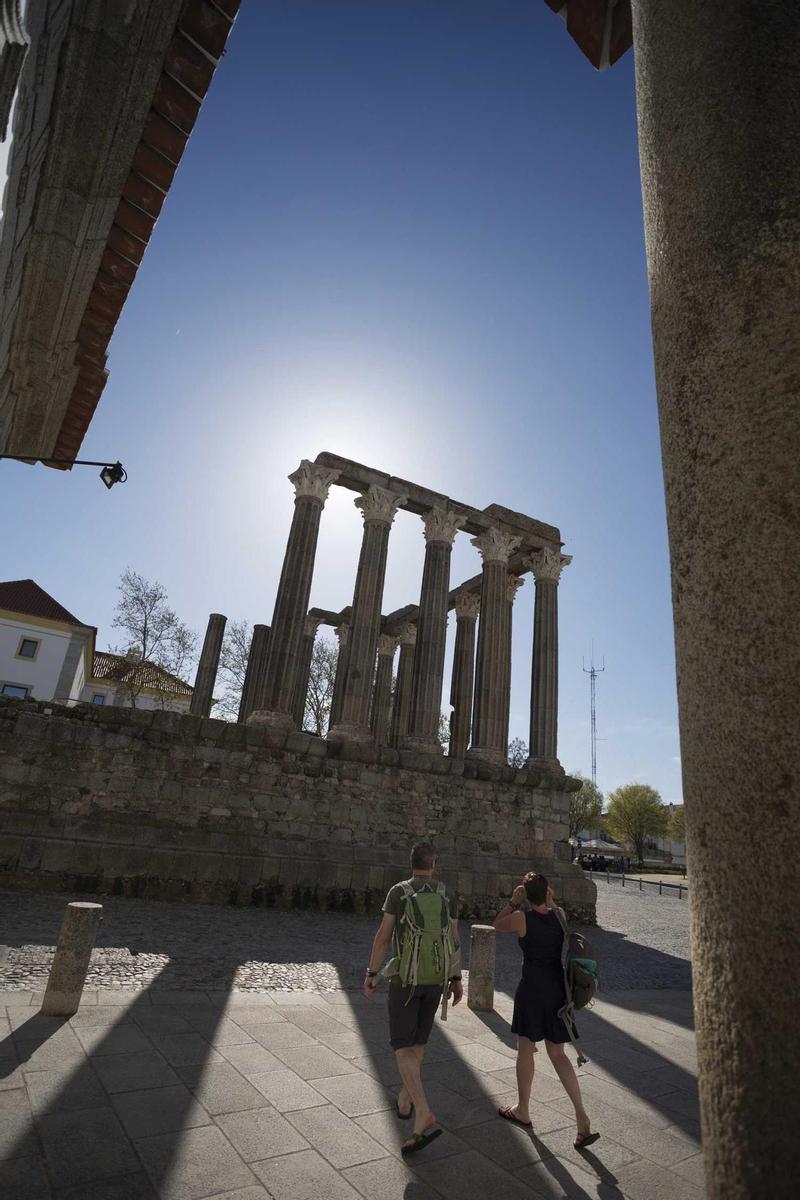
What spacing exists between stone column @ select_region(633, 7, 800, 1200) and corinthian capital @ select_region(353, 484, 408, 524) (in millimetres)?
15850

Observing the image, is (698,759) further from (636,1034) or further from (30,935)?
(30,935)

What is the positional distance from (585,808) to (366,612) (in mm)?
44151

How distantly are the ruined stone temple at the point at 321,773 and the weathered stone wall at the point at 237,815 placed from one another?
0.03 metres

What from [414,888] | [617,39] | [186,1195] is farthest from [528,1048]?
[617,39]

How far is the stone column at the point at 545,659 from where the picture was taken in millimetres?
18047

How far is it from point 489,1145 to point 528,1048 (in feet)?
1.77

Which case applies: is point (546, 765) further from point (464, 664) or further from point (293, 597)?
point (293, 597)

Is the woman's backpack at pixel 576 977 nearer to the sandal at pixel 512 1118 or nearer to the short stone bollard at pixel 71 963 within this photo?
the sandal at pixel 512 1118

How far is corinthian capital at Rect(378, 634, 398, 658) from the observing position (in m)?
25.4

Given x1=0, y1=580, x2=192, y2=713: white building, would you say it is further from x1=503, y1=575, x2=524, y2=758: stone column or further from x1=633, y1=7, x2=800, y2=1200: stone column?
x1=633, y1=7, x2=800, y2=1200: stone column

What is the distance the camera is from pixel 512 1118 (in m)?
3.71

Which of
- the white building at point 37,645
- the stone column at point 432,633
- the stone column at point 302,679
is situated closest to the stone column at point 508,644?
the stone column at point 432,633

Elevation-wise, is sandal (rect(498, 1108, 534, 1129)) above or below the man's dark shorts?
below

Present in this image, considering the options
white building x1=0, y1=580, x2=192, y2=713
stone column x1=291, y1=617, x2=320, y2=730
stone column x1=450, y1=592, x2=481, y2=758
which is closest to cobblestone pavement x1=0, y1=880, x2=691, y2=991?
stone column x1=450, y1=592, x2=481, y2=758
